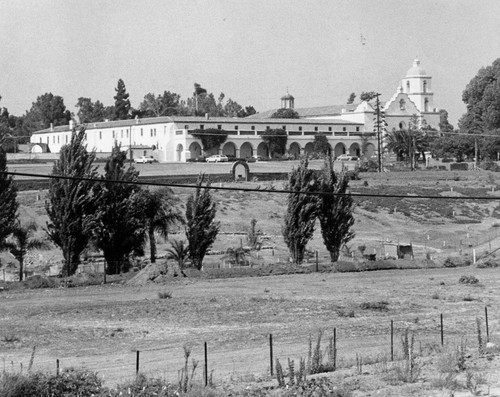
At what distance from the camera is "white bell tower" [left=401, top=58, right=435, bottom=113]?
147 metres

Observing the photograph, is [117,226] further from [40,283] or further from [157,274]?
[40,283]

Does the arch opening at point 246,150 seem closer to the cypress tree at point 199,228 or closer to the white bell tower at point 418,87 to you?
the white bell tower at point 418,87

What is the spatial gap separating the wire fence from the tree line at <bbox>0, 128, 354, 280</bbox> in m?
14.0

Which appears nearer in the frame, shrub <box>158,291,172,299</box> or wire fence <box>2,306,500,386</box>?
wire fence <box>2,306,500,386</box>

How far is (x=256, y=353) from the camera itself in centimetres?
2536

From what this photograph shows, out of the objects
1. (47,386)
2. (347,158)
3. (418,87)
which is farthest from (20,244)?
(418,87)

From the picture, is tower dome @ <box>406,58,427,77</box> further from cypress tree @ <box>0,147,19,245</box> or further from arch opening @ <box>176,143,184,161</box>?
cypress tree @ <box>0,147,19,245</box>

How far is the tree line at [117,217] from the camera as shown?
42938 millimetres

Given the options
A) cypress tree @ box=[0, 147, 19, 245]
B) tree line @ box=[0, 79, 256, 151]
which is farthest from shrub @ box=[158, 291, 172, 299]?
tree line @ box=[0, 79, 256, 151]

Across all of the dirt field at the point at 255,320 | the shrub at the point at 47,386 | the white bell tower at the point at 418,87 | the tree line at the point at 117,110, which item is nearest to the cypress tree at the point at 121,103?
the tree line at the point at 117,110

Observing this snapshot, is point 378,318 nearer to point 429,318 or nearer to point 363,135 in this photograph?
point 429,318

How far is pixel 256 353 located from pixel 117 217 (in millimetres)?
20283

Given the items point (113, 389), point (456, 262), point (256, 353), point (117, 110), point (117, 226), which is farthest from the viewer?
point (117, 110)

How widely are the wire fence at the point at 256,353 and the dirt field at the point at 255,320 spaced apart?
51mm
